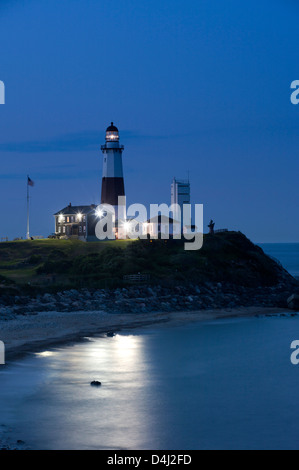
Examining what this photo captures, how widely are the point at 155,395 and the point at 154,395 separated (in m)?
0.04

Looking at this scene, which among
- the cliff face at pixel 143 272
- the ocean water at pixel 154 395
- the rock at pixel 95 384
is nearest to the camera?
the ocean water at pixel 154 395

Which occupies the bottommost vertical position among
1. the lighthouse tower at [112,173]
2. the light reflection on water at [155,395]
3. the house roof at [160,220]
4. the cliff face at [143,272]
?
the light reflection on water at [155,395]

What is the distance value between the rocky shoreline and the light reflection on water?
6.77m

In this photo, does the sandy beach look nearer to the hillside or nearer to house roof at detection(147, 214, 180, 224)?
the hillside

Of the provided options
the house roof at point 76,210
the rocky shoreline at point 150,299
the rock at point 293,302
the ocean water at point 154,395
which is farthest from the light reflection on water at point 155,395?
the house roof at point 76,210

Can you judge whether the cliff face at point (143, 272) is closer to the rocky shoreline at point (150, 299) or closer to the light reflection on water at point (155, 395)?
the rocky shoreline at point (150, 299)

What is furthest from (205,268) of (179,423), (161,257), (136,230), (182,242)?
(179,423)

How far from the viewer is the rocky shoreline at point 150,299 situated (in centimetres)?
3959

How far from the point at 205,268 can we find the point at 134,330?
59.2 ft

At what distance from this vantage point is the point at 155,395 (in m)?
24.0

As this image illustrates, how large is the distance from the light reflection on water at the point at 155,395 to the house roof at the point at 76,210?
3492 cm

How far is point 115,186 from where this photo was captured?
66812 millimetres

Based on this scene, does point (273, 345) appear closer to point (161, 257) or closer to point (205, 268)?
point (205, 268)

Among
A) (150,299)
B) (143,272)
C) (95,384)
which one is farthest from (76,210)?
(95,384)
